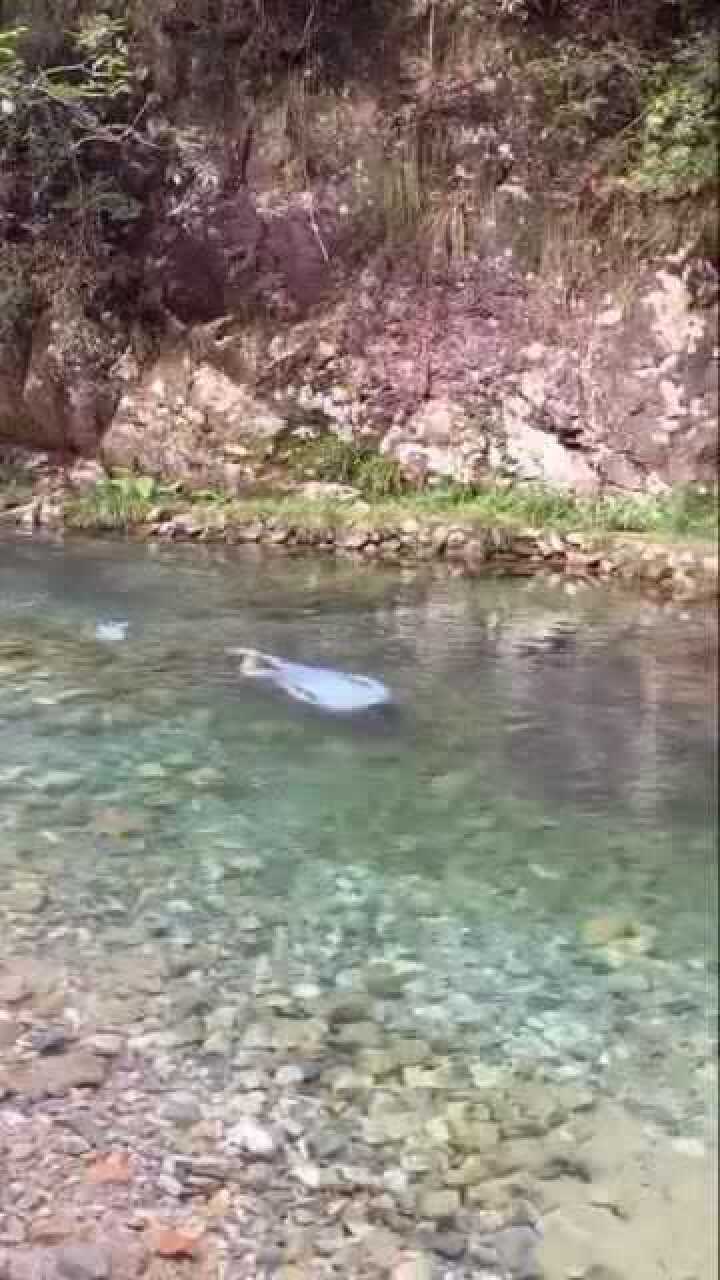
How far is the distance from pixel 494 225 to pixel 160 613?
176 cm

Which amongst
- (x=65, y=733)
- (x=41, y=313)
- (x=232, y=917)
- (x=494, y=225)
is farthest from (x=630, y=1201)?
(x=41, y=313)

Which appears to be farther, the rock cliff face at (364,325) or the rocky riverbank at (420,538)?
the rock cliff face at (364,325)

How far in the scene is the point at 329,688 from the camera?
4.78 ft

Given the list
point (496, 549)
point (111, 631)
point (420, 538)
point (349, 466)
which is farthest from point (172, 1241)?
point (111, 631)

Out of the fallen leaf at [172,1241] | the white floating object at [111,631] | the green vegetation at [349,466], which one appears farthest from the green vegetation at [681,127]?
the white floating object at [111,631]

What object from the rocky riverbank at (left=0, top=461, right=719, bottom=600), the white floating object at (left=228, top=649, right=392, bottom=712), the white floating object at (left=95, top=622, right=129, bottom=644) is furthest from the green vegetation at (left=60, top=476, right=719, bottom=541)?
the white floating object at (left=95, top=622, right=129, bottom=644)

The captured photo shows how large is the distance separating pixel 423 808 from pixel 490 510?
0.52 metres

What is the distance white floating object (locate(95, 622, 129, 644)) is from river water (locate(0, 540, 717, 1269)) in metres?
0.19

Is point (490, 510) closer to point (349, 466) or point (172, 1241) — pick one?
point (349, 466)

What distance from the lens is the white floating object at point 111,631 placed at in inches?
202

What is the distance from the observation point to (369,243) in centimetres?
626

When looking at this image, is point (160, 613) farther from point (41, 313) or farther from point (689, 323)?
point (41, 313)

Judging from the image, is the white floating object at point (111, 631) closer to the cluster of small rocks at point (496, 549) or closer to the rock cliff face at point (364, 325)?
the rock cliff face at point (364, 325)

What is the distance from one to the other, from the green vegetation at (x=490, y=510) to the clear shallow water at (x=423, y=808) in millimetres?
80
